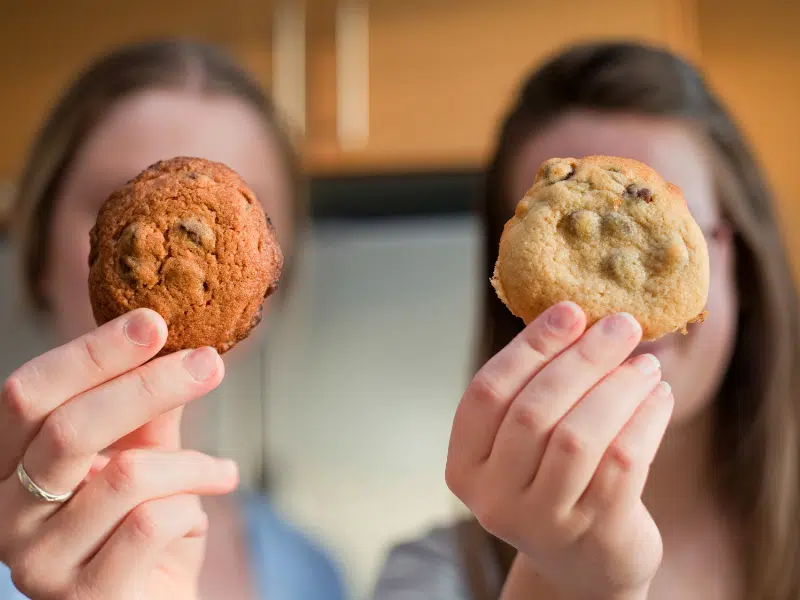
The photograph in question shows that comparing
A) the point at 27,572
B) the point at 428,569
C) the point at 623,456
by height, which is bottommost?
the point at 428,569

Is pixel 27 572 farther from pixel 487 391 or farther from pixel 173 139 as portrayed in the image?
pixel 173 139

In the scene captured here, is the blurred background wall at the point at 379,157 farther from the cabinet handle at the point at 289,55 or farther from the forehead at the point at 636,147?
the forehead at the point at 636,147

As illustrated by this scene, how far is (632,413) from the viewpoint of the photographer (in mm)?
499

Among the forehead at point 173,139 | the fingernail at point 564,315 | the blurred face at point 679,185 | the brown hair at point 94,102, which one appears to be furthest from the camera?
the brown hair at point 94,102

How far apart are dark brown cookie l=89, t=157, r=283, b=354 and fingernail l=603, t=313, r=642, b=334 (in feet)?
0.78

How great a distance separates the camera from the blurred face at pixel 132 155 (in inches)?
33.5

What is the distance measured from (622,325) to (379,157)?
1.28m

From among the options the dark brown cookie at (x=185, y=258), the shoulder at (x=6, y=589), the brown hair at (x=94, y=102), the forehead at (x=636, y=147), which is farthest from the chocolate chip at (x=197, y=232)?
the shoulder at (x=6, y=589)

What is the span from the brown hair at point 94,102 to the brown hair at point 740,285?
1.50ft

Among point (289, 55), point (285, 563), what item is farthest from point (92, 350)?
point (289, 55)

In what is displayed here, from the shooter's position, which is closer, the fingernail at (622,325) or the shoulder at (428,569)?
the fingernail at (622,325)

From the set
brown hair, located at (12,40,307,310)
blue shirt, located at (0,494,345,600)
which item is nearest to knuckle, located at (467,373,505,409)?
brown hair, located at (12,40,307,310)

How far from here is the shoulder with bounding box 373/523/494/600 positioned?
103cm

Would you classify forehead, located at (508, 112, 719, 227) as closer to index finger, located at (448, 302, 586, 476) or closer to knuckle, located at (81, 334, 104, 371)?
index finger, located at (448, 302, 586, 476)
